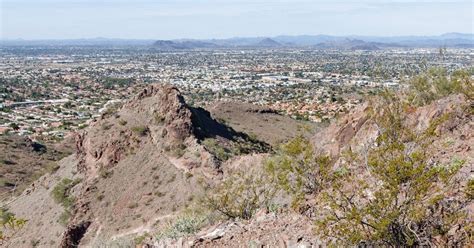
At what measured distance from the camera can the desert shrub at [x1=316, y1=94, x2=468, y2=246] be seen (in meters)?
8.69

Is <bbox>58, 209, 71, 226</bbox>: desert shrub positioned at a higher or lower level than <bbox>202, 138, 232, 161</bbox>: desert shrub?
lower

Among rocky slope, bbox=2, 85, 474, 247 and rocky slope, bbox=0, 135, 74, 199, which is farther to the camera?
rocky slope, bbox=0, 135, 74, 199

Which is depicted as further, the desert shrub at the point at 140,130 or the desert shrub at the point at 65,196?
the desert shrub at the point at 140,130

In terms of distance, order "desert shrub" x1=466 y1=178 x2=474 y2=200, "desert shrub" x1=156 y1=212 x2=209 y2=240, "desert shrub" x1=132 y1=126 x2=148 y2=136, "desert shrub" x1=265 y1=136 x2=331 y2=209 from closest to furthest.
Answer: "desert shrub" x1=466 y1=178 x2=474 y2=200
"desert shrub" x1=265 y1=136 x2=331 y2=209
"desert shrub" x1=156 y1=212 x2=209 y2=240
"desert shrub" x1=132 y1=126 x2=148 y2=136

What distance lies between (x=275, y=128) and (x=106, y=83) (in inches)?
4487

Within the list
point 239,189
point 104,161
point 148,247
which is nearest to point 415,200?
point 148,247

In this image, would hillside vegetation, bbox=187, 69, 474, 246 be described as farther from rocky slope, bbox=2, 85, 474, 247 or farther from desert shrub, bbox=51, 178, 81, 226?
desert shrub, bbox=51, 178, 81, 226

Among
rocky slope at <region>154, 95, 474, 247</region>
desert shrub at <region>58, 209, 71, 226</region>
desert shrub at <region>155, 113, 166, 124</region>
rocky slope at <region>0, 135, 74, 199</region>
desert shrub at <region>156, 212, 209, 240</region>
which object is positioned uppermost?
rocky slope at <region>154, 95, 474, 247</region>

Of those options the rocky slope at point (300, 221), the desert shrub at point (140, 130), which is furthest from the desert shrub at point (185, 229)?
the desert shrub at point (140, 130)

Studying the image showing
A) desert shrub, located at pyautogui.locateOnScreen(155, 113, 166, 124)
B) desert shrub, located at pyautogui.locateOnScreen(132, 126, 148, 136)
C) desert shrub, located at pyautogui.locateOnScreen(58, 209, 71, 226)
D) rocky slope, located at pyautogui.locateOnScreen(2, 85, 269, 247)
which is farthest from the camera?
desert shrub, located at pyautogui.locateOnScreen(155, 113, 166, 124)

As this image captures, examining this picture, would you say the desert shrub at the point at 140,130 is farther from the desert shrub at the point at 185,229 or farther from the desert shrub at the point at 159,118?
the desert shrub at the point at 185,229

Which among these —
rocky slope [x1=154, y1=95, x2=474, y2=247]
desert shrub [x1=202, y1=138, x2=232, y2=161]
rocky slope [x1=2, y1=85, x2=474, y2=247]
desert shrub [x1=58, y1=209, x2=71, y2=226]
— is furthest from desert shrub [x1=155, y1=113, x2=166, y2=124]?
rocky slope [x1=154, y1=95, x2=474, y2=247]

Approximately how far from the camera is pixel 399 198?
9.58 m

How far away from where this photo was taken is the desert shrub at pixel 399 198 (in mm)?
8688
